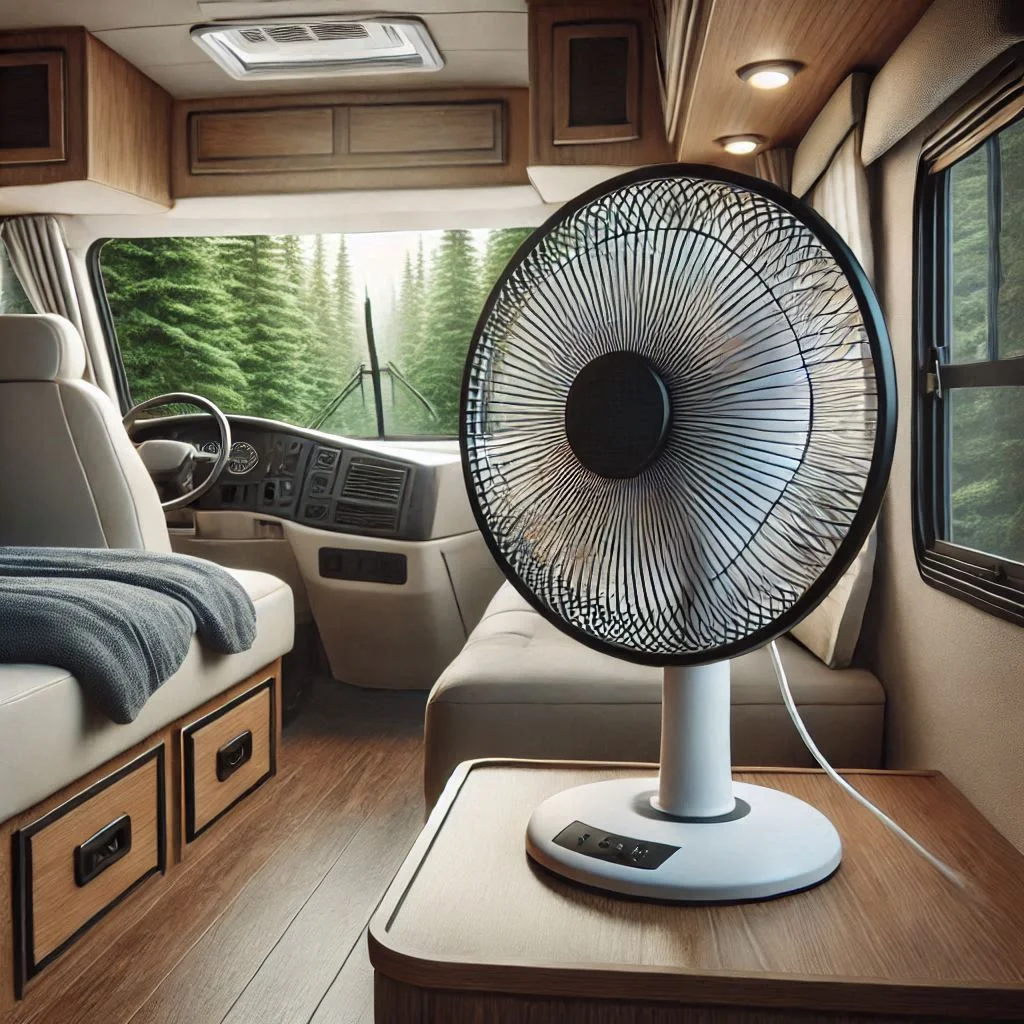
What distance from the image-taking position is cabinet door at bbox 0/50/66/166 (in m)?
3.58

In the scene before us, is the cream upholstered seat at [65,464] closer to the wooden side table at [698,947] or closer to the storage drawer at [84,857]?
the storage drawer at [84,857]

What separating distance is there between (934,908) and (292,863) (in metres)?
1.65

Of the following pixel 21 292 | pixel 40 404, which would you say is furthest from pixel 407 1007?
pixel 21 292

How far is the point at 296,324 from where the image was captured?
4.32 meters

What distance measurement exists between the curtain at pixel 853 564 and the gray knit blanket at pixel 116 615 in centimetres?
116

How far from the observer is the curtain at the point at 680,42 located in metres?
1.61

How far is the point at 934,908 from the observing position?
0.88m

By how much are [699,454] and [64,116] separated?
3396 mm

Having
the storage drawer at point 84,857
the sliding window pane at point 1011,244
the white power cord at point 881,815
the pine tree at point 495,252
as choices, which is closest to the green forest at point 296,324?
the pine tree at point 495,252

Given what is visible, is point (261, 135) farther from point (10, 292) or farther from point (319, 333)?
point (10, 292)

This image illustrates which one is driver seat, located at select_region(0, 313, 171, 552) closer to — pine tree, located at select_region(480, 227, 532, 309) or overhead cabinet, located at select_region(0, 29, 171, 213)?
overhead cabinet, located at select_region(0, 29, 171, 213)

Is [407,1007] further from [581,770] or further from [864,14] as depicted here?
[864,14]

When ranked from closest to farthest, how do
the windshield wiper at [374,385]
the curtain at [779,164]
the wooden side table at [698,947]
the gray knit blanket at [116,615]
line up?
the wooden side table at [698,947], the gray knit blanket at [116,615], the curtain at [779,164], the windshield wiper at [374,385]

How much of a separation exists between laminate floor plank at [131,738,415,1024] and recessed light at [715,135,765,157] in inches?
67.3
